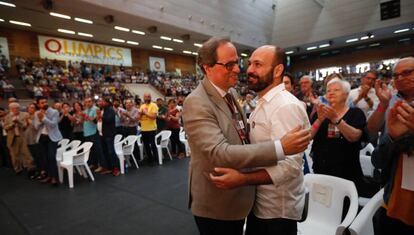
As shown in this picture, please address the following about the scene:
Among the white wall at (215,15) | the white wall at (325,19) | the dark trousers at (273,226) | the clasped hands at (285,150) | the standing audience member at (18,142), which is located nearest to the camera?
the clasped hands at (285,150)

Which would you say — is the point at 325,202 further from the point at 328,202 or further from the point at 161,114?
the point at 161,114

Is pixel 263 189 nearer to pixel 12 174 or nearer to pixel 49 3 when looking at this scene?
pixel 12 174

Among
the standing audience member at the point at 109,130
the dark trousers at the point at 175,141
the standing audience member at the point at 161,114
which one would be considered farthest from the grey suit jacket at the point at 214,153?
the standing audience member at the point at 161,114

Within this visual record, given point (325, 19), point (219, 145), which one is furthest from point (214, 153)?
point (325, 19)

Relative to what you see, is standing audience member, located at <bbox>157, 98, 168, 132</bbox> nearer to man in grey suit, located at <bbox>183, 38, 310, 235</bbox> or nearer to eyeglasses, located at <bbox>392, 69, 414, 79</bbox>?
man in grey suit, located at <bbox>183, 38, 310, 235</bbox>

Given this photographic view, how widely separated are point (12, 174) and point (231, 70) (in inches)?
269

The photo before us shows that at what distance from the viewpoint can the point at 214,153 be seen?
3.35 feet

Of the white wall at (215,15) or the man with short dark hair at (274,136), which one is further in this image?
the white wall at (215,15)

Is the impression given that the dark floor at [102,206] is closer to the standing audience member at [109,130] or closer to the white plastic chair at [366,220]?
the standing audience member at [109,130]

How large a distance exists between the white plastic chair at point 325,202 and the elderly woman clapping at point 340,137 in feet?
0.66

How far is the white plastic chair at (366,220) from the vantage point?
140cm

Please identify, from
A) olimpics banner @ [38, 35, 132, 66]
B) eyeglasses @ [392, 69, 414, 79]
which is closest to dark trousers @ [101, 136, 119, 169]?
eyeglasses @ [392, 69, 414, 79]

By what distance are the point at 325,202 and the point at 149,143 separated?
4.68 metres

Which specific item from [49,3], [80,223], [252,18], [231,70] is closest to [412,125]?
[231,70]
